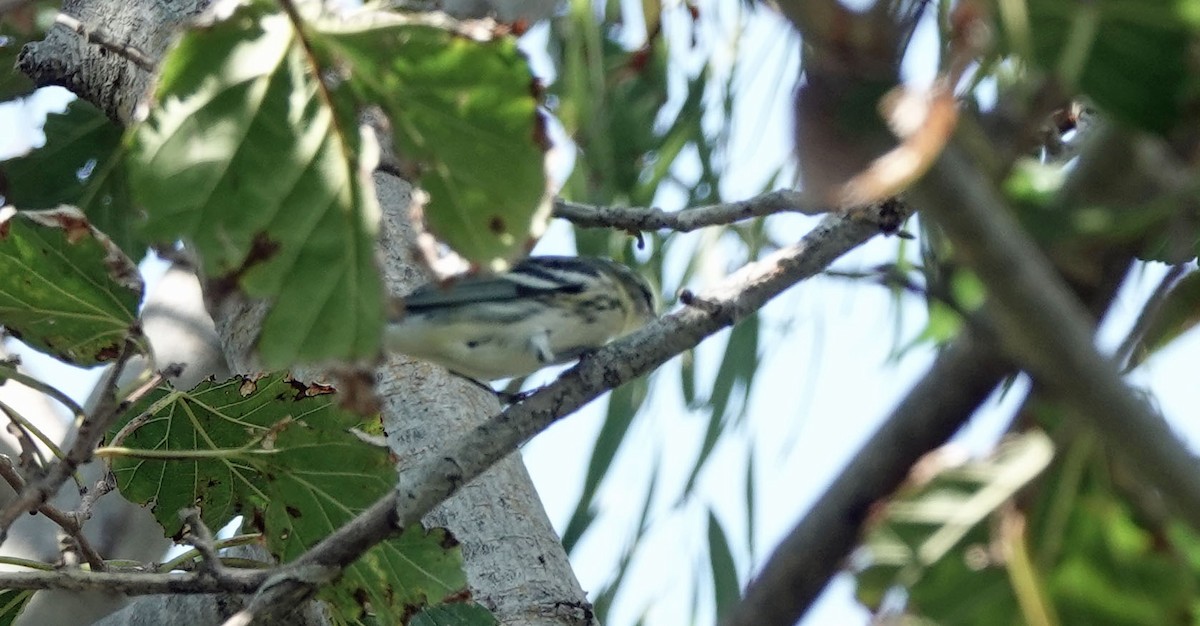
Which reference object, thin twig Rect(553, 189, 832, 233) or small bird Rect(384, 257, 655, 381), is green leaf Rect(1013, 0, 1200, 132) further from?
small bird Rect(384, 257, 655, 381)

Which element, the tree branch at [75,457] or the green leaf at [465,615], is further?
the green leaf at [465,615]

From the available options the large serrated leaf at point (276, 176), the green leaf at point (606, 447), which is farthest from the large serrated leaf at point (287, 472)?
the green leaf at point (606, 447)

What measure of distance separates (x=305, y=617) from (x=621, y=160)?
138 cm

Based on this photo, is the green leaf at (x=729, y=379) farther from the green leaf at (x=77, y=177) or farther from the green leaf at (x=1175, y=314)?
the green leaf at (x=1175, y=314)

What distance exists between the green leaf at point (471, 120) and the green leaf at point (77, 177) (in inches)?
62.6

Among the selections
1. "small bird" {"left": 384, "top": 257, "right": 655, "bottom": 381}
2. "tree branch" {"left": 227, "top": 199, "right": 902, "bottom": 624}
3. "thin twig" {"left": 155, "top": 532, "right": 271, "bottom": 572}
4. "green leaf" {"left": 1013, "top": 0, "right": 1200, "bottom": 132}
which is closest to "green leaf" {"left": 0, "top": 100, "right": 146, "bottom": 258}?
"small bird" {"left": 384, "top": 257, "right": 655, "bottom": 381}

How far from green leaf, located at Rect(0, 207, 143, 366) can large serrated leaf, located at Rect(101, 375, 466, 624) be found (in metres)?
0.13

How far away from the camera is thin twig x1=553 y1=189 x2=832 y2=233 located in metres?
1.77

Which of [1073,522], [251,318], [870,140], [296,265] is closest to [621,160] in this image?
[251,318]

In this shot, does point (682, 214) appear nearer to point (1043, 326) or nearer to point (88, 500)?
point (88, 500)

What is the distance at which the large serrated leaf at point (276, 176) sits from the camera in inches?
46.4

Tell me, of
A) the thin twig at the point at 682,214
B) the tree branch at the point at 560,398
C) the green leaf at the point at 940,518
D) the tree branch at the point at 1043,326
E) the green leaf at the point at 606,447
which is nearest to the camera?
the tree branch at the point at 1043,326

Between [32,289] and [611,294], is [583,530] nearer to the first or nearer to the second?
[611,294]

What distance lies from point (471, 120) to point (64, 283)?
0.62m
